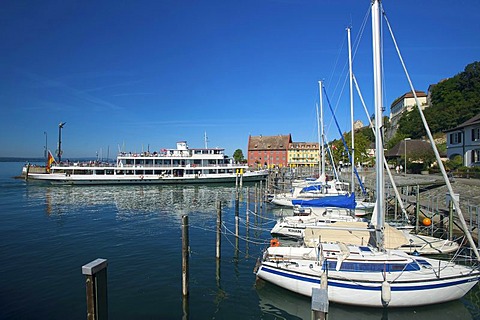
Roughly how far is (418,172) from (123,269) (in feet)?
165

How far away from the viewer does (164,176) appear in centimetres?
6594

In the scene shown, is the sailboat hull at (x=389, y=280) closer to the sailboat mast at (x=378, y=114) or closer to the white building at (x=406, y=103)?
the sailboat mast at (x=378, y=114)

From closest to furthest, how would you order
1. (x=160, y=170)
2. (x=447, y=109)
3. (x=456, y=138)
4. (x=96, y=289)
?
(x=96, y=289) < (x=456, y=138) < (x=160, y=170) < (x=447, y=109)

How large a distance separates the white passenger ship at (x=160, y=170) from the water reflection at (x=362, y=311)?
53144 mm

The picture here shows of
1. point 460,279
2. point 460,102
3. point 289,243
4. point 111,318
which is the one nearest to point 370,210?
point 289,243

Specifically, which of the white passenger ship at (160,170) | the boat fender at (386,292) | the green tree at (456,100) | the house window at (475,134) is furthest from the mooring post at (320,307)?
the green tree at (456,100)

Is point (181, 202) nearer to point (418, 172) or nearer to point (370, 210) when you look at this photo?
point (370, 210)

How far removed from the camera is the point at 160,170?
221ft

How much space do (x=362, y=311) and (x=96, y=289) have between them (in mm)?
9134

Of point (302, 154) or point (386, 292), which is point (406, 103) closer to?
point (302, 154)

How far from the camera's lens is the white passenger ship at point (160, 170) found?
212 ft

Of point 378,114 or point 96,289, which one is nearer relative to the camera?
point 96,289

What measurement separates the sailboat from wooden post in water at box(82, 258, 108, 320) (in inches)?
261

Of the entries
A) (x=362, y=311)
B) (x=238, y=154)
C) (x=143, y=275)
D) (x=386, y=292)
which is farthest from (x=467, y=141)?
(x=238, y=154)
